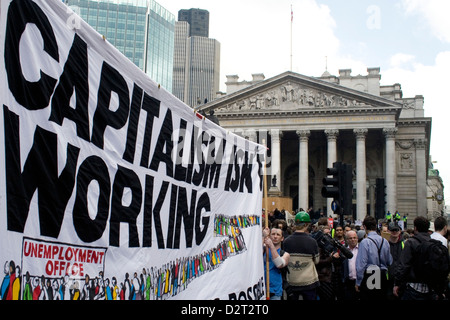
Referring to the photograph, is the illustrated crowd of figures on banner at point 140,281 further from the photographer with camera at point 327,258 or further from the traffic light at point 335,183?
the traffic light at point 335,183

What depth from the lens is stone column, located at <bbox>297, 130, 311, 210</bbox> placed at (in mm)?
42938

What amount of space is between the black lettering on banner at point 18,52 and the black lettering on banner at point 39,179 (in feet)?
0.52

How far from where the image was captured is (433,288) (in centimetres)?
593

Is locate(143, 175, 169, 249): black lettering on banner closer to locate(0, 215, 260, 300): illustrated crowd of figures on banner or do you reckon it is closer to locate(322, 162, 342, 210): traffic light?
locate(0, 215, 260, 300): illustrated crowd of figures on banner

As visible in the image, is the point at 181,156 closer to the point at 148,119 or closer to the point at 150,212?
the point at 148,119

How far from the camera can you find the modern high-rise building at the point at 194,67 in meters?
187

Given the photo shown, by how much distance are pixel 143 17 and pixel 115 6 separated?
6.48 metres

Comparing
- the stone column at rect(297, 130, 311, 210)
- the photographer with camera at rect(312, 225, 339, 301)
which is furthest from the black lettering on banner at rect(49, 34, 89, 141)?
the stone column at rect(297, 130, 311, 210)

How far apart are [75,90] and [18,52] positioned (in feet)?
1.65

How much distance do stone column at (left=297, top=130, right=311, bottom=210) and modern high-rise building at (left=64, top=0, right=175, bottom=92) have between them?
63.2 metres

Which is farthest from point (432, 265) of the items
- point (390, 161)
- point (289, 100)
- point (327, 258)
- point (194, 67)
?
point (194, 67)

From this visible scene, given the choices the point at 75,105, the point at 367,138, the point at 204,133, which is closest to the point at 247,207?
the point at 204,133

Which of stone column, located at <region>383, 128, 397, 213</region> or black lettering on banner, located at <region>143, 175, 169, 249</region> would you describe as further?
stone column, located at <region>383, 128, 397, 213</region>
